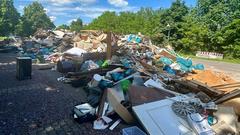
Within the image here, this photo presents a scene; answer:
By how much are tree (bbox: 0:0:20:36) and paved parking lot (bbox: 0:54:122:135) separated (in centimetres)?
4418

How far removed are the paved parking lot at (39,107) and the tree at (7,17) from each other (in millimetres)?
44181

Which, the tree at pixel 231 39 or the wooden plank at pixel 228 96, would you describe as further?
the tree at pixel 231 39

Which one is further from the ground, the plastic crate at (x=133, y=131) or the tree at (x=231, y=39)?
the tree at (x=231, y=39)

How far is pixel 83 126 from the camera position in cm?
502

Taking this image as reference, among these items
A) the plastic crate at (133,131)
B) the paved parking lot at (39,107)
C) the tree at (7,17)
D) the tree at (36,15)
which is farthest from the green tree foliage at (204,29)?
the tree at (36,15)

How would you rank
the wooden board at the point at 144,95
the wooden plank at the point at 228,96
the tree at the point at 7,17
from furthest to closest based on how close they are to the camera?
the tree at the point at 7,17 → the wooden plank at the point at 228,96 → the wooden board at the point at 144,95

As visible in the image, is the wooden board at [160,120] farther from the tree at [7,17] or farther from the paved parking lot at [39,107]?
the tree at [7,17]

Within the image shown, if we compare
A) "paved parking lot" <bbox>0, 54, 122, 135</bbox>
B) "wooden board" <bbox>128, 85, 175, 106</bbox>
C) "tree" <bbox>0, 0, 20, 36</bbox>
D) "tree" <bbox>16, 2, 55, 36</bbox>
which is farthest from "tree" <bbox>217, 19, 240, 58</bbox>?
"tree" <bbox>16, 2, 55, 36</bbox>

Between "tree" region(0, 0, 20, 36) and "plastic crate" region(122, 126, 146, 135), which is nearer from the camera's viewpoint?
"plastic crate" region(122, 126, 146, 135)

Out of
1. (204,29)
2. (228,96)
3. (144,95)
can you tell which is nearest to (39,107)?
(144,95)

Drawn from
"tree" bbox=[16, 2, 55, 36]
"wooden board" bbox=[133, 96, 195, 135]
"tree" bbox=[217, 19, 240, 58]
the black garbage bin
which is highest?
"tree" bbox=[16, 2, 55, 36]

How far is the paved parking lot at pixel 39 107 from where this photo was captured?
4.80m

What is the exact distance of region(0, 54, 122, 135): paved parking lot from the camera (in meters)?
4.80

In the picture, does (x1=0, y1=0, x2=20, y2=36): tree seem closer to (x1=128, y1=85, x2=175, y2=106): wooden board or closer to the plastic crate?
(x1=128, y1=85, x2=175, y2=106): wooden board
